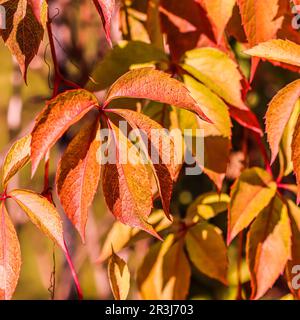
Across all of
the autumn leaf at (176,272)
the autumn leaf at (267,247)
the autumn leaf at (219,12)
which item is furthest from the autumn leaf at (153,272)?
the autumn leaf at (219,12)

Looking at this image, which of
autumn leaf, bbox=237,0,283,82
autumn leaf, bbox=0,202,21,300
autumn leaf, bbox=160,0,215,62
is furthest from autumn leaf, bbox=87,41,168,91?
autumn leaf, bbox=0,202,21,300

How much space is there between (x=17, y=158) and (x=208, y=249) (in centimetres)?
47

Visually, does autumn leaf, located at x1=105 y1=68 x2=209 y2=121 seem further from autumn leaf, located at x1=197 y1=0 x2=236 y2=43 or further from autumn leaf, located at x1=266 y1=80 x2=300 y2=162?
autumn leaf, located at x1=197 y1=0 x2=236 y2=43

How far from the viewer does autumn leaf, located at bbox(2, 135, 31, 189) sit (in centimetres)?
79

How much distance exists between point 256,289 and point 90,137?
0.40 m

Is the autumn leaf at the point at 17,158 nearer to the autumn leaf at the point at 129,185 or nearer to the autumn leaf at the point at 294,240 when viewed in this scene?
the autumn leaf at the point at 129,185

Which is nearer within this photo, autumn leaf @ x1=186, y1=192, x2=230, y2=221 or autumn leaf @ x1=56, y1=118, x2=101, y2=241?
autumn leaf @ x1=56, y1=118, x2=101, y2=241

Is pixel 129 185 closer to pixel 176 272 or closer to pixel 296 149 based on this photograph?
pixel 296 149

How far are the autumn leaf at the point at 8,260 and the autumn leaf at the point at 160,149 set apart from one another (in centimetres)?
21

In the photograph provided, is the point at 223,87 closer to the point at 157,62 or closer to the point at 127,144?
the point at 157,62

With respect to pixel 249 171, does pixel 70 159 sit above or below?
above

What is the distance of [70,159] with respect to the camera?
78 cm

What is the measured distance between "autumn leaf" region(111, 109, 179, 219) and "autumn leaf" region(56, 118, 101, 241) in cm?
7

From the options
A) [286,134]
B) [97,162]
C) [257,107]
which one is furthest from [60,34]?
[97,162]
